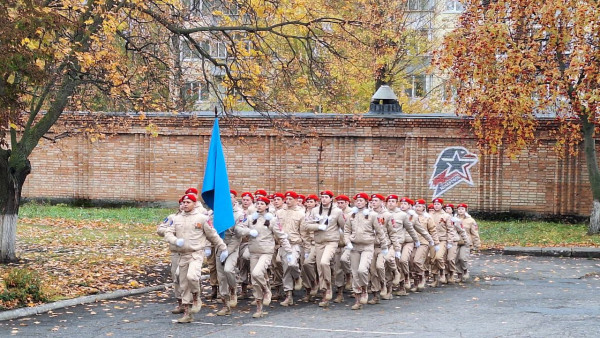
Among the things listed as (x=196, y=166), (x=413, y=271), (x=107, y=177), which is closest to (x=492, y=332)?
(x=413, y=271)

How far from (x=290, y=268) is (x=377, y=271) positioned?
1602 millimetres

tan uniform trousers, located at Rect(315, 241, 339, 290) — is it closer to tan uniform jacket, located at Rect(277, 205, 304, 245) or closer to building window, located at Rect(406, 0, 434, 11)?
tan uniform jacket, located at Rect(277, 205, 304, 245)

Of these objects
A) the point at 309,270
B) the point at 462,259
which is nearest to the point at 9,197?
the point at 309,270

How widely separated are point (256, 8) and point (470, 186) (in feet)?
41.7

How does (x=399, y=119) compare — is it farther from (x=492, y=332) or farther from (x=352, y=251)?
(x=492, y=332)

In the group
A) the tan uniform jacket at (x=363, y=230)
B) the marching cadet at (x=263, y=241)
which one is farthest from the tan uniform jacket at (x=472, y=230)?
the marching cadet at (x=263, y=241)

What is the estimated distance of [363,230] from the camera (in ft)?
Result: 47.4

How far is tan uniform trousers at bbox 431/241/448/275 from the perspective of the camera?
54.8 ft

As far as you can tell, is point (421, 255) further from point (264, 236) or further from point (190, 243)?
point (190, 243)

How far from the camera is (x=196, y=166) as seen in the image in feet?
95.0

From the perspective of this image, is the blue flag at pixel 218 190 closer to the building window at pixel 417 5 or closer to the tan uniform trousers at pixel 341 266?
the tan uniform trousers at pixel 341 266

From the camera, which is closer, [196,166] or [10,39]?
[10,39]

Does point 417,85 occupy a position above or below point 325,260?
above

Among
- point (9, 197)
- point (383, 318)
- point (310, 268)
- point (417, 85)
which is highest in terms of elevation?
point (417, 85)
